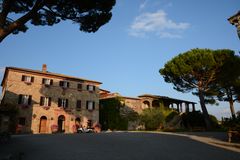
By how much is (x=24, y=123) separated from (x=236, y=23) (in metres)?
25.5

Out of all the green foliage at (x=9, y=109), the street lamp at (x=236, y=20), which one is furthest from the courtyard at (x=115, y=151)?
the green foliage at (x=9, y=109)

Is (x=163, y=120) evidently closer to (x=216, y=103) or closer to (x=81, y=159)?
(x=216, y=103)

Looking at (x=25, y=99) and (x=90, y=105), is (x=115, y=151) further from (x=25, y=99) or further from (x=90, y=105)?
(x=90, y=105)

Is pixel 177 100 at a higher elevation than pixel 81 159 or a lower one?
higher

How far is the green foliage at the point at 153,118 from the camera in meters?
30.8

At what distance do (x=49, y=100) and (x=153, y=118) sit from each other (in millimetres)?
14813

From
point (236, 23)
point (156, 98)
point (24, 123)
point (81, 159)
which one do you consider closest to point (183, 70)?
point (156, 98)

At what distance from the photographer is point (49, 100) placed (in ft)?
99.1

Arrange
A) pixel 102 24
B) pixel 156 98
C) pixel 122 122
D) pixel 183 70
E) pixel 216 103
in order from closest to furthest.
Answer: pixel 102 24
pixel 183 70
pixel 122 122
pixel 216 103
pixel 156 98

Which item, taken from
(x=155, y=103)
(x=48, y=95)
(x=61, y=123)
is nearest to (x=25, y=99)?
(x=48, y=95)

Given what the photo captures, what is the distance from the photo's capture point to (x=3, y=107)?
24453mm

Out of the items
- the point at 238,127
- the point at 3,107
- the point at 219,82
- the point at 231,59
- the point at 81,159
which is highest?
the point at 231,59

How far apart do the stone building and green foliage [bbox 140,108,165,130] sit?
26.1 ft

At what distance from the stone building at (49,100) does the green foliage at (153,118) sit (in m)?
7.95
